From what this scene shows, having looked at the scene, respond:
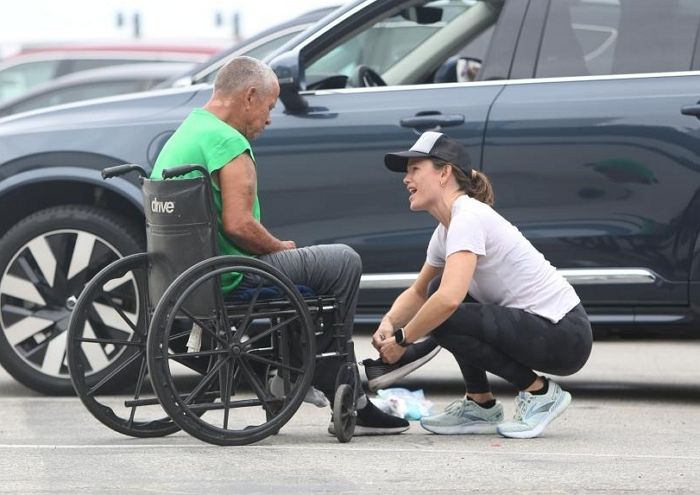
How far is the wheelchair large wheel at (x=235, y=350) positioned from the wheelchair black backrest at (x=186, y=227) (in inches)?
1.1

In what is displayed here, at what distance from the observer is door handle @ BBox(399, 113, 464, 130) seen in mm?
7309

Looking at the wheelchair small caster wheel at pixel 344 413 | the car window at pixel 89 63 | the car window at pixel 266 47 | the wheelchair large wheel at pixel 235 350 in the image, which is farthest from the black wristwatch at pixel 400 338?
the car window at pixel 89 63

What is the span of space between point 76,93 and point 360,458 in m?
9.85

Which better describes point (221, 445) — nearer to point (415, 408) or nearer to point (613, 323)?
point (415, 408)

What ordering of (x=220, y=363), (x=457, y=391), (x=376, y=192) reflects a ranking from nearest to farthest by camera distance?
Answer: (x=220, y=363) → (x=376, y=192) → (x=457, y=391)

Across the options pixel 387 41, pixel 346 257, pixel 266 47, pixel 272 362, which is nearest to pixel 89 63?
pixel 266 47

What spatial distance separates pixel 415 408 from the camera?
6.86 metres

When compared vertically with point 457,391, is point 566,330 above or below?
above

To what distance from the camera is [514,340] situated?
6250 millimetres

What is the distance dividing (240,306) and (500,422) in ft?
3.84

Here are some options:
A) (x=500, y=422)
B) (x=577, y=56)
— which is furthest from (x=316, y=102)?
(x=500, y=422)

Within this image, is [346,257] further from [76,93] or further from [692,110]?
[76,93]

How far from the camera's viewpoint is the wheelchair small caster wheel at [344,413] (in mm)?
6000

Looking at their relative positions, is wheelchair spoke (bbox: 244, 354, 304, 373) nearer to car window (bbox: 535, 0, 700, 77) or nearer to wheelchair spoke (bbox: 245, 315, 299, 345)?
wheelchair spoke (bbox: 245, 315, 299, 345)
